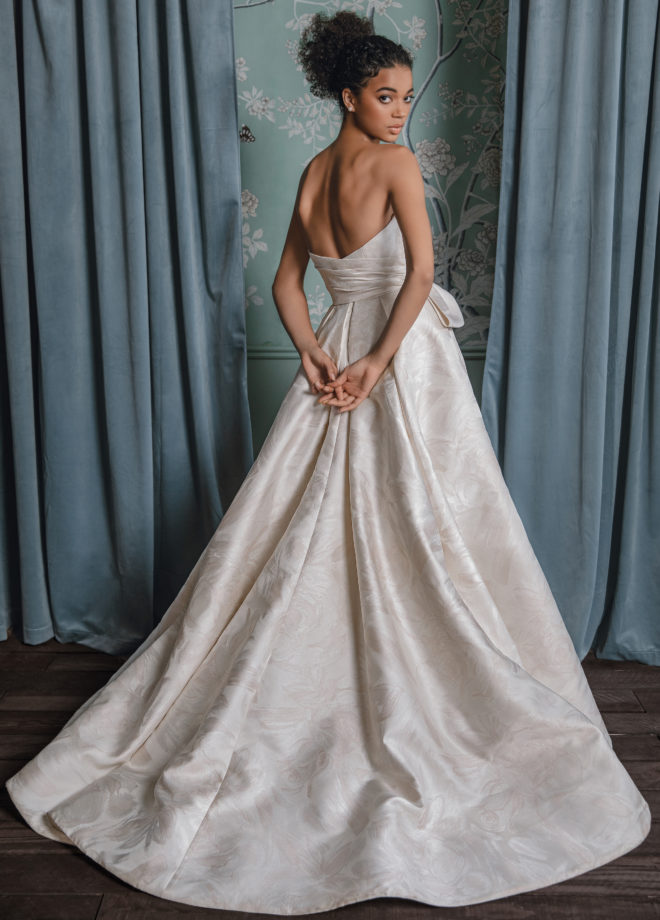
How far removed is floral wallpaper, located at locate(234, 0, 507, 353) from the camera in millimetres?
2465

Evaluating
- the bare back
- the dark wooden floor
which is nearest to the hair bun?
the bare back

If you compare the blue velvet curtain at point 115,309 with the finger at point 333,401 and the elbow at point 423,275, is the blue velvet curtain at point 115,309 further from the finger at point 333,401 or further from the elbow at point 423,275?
the elbow at point 423,275

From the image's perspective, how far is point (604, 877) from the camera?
1.48 metres

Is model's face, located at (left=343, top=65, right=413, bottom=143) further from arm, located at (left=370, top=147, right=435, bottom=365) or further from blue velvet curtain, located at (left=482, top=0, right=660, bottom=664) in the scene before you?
blue velvet curtain, located at (left=482, top=0, right=660, bottom=664)

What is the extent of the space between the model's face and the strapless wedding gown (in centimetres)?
21

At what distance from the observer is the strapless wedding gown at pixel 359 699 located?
1.48 metres

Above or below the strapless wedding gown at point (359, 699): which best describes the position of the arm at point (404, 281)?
above

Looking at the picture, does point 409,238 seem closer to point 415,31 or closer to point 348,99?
point 348,99

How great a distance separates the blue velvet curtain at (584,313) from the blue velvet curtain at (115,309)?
827mm

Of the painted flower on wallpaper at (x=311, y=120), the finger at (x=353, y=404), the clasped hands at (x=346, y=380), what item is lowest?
the finger at (x=353, y=404)

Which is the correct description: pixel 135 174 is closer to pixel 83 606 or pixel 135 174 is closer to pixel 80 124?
pixel 80 124

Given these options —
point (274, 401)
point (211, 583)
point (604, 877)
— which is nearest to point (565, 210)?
point (274, 401)

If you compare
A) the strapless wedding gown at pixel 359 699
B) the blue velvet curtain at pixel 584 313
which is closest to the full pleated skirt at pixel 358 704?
the strapless wedding gown at pixel 359 699

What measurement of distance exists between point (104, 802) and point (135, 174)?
172 centimetres
